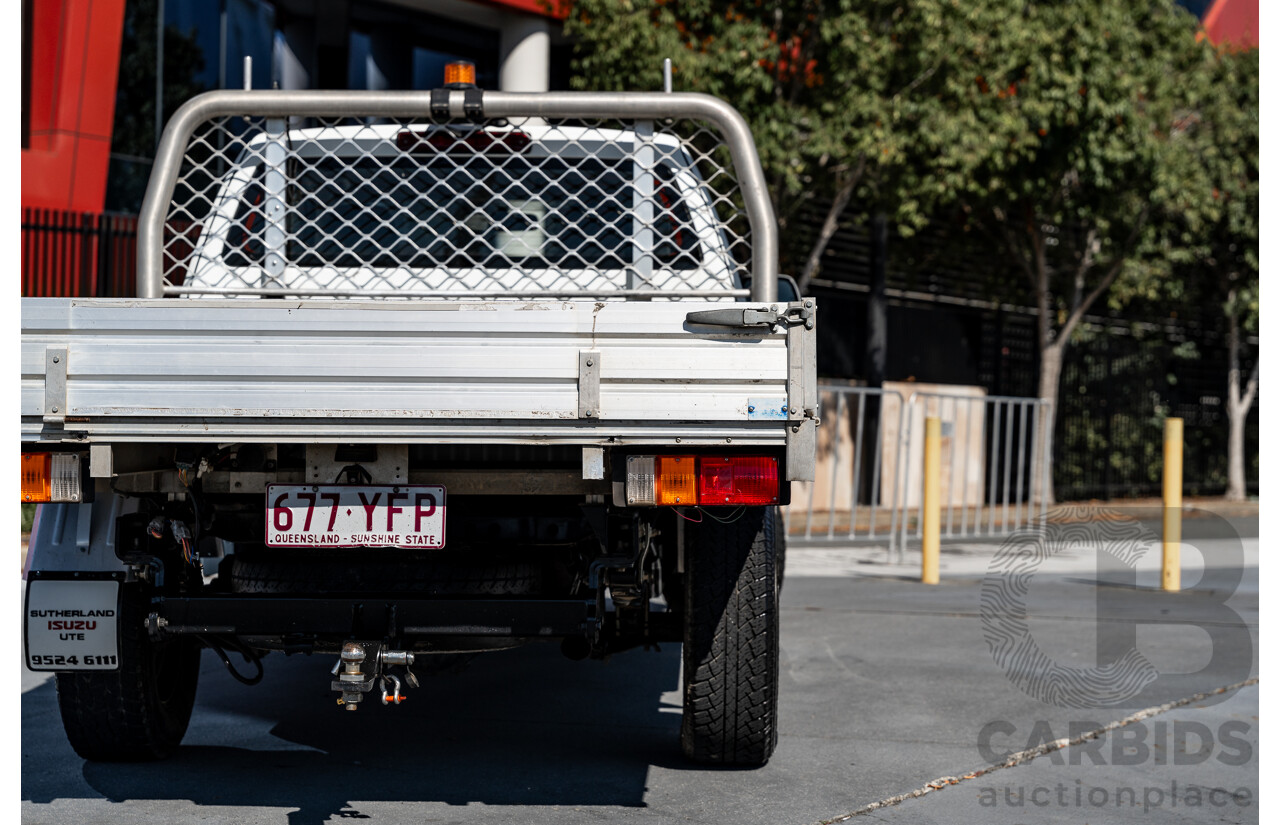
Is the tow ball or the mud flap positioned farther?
the mud flap

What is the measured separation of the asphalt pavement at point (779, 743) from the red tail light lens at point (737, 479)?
1039mm

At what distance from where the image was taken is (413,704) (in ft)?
18.4

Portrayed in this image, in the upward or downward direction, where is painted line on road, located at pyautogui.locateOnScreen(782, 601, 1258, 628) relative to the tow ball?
downward

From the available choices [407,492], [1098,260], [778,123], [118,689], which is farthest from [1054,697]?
[1098,260]

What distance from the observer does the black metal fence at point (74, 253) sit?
1179 centimetres

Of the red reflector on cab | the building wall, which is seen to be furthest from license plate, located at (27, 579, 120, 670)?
the building wall

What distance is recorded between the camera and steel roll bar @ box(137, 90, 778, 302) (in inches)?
172

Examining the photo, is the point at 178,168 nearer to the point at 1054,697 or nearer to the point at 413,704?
the point at 413,704

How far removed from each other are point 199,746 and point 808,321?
285 centimetres

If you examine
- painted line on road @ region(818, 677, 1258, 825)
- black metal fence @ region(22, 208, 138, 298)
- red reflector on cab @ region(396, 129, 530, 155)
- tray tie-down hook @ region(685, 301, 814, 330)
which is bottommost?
painted line on road @ region(818, 677, 1258, 825)

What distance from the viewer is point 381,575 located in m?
4.09

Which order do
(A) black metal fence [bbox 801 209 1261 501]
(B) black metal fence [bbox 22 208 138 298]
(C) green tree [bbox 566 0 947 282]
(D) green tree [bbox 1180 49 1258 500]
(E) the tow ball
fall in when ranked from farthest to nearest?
1. (D) green tree [bbox 1180 49 1258 500]
2. (A) black metal fence [bbox 801 209 1261 501]
3. (B) black metal fence [bbox 22 208 138 298]
4. (C) green tree [bbox 566 0 947 282]
5. (E) the tow ball

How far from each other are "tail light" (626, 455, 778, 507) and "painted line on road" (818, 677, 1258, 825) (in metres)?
1.09

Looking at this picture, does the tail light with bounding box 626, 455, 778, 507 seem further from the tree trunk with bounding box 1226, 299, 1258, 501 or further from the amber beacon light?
the tree trunk with bounding box 1226, 299, 1258, 501
